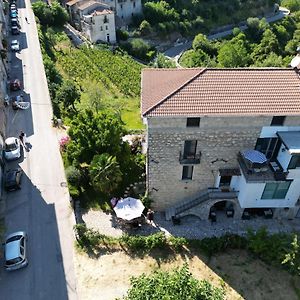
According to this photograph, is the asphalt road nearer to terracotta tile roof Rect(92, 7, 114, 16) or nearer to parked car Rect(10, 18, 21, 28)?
parked car Rect(10, 18, 21, 28)

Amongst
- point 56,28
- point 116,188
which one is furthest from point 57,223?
point 56,28

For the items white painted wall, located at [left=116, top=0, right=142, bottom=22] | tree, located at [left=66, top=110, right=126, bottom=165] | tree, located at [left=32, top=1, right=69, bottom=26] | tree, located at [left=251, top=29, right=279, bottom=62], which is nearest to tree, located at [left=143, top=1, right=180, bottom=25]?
white painted wall, located at [left=116, top=0, right=142, bottom=22]

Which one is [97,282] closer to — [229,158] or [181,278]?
[181,278]

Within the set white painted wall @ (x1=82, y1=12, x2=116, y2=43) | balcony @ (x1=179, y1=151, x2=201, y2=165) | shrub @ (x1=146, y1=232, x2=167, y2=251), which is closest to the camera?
shrub @ (x1=146, y1=232, x2=167, y2=251)

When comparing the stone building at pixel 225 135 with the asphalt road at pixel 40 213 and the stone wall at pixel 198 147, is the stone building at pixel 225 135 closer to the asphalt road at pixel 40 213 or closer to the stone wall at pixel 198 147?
the stone wall at pixel 198 147

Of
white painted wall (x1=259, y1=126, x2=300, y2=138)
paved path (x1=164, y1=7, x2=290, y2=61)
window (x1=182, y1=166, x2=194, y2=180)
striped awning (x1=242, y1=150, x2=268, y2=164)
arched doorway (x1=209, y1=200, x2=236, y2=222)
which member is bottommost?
paved path (x1=164, y1=7, x2=290, y2=61)
